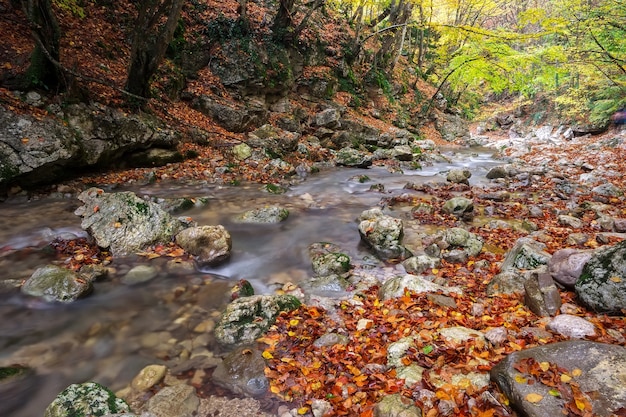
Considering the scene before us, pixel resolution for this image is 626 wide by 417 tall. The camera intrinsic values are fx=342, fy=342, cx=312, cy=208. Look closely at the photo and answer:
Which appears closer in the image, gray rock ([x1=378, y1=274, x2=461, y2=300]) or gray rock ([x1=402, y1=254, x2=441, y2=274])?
gray rock ([x1=378, y1=274, x2=461, y2=300])

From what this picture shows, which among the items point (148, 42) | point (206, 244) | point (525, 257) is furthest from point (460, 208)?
point (148, 42)

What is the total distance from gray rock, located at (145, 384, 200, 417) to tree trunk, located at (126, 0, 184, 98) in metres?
8.87

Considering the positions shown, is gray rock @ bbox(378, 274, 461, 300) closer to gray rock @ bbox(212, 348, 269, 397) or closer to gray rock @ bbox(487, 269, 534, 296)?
gray rock @ bbox(487, 269, 534, 296)

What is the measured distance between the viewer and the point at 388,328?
3.57m

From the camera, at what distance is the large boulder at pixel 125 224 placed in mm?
5340

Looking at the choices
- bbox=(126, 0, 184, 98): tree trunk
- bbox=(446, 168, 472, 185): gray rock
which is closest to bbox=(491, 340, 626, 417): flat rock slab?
bbox=(446, 168, 472, 185): gray rock

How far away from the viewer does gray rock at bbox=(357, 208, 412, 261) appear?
5551mm

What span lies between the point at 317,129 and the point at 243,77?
3.72 m

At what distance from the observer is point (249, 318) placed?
3.79 meters

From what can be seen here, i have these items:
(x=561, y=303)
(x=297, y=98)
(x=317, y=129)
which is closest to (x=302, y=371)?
(x=561, y=303)

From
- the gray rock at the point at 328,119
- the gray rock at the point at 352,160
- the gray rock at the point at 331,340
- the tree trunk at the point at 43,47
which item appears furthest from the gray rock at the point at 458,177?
the tree trunk at the point at 43,47

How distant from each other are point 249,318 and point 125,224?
9.88 ft

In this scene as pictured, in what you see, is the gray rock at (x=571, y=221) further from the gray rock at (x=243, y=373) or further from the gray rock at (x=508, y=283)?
the gray rock at (x=243, y=373)

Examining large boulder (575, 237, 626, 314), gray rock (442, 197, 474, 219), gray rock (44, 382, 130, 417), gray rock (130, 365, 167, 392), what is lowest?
gray rock (130, 365, 167, 392)
